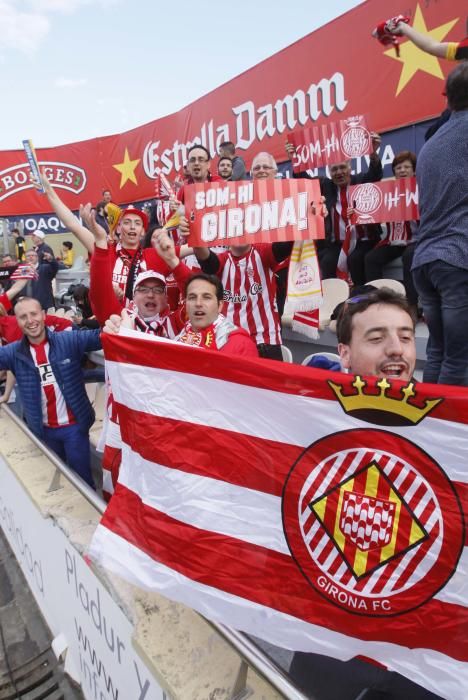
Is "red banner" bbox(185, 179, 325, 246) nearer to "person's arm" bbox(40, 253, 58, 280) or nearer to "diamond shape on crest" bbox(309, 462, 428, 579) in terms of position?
"diamond shape on crest" bbox(309, 462, 428, 579)

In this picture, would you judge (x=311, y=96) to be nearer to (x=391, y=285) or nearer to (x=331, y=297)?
(x=331, y=297)

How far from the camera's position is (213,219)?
3.05m

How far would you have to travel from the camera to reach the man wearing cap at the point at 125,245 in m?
3.12

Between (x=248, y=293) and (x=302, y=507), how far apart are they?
2.20 meters

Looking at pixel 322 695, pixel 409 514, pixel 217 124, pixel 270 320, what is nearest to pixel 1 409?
pixel 270 320

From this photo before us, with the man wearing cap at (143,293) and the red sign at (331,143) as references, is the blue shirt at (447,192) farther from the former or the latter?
the red sign at (331,143)

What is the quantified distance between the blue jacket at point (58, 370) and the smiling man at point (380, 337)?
99.3 inches

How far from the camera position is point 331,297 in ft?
14.2

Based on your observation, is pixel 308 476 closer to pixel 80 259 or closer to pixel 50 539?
pixel 50 539

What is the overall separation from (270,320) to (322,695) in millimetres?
2314

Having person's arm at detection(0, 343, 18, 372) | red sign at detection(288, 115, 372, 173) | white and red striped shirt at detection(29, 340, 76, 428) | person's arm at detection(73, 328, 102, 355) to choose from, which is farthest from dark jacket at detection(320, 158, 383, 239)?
person's arm at detection(0, 343, 18, 372)

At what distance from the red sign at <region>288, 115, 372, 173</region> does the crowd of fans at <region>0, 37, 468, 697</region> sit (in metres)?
0.26

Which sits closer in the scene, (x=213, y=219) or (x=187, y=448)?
(x=187, y=448)

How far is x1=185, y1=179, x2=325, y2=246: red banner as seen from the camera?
2874 millimetres
